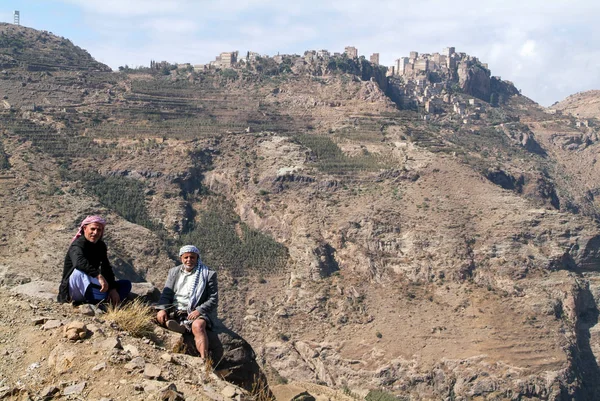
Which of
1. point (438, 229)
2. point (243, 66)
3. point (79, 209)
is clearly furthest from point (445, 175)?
point (243, 66)

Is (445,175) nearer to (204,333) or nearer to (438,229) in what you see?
(438,229)

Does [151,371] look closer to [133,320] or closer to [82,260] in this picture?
[133,320]

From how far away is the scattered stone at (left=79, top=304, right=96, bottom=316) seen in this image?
1035 centimetres

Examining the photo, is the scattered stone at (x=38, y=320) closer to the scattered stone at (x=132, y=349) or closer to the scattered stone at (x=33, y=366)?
the scattered stone at (x=33, y=366)

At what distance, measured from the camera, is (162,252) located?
46.3 m

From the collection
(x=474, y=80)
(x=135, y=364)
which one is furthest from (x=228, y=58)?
(x=135, y=364)

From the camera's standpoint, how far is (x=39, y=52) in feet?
248

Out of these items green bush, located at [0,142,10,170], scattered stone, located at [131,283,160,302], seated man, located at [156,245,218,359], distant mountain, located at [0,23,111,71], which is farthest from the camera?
distant mountain, located at [0,23,111,71]

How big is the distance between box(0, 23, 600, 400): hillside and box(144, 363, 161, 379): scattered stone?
24.9 metres

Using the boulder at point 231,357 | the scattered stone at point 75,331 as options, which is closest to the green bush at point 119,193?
the boulder at point 231,357

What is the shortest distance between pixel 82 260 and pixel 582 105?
121 m

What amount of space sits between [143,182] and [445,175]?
943 inches

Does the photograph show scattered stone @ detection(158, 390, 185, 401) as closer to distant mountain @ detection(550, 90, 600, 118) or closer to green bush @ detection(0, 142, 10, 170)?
green bush @ detection(0, 142, 10, 170)

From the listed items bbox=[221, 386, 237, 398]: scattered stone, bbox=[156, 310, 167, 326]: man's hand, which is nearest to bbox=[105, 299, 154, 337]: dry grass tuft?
bbox=[156, 310, 167, 326]: man's hand
